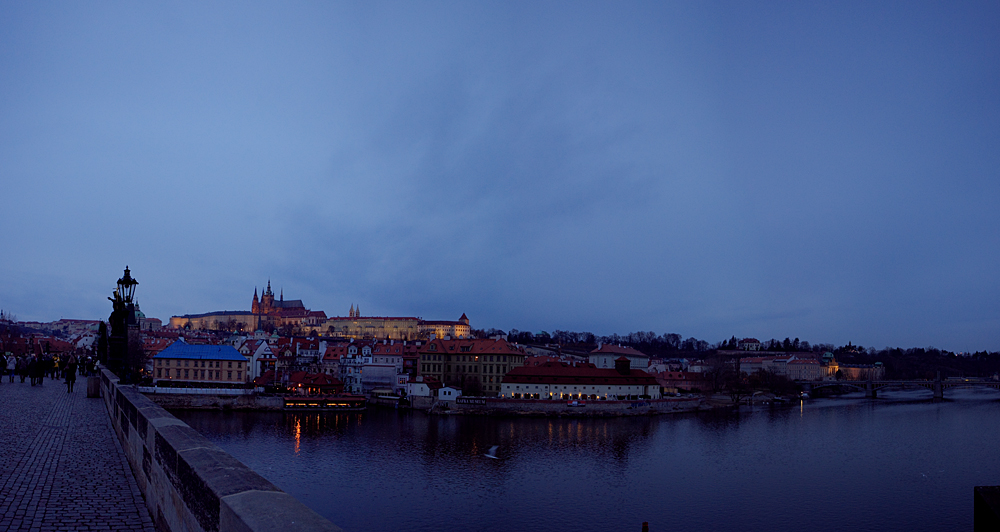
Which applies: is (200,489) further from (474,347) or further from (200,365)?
(474,347)

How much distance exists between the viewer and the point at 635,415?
65.0m

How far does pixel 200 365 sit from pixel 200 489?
6865 centimetres

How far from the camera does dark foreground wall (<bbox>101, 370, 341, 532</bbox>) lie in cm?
331

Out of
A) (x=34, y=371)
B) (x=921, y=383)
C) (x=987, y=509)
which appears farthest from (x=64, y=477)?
(x=921, y=383)

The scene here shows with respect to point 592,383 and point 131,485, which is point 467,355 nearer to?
point 592,383

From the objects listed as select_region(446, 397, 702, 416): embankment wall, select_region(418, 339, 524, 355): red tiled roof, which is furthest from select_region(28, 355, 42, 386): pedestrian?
select_region(418, 339, 524, 355): red tiled roof

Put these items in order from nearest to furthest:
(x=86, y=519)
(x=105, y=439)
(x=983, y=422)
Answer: (x=86, y=519)
(x=105, y=439)
(x=983, y=422)

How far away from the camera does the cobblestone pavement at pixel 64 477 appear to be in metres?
6.06

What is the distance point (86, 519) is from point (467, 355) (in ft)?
234

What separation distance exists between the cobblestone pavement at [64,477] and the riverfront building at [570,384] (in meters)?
56.8

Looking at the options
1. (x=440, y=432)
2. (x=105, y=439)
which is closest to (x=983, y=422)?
(x=440, y=432)

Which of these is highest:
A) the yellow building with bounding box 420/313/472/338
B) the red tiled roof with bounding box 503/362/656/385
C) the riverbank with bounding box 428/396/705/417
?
the yellow building with bounding box 420/313/472/338

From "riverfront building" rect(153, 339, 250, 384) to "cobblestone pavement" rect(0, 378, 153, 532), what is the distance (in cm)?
5653

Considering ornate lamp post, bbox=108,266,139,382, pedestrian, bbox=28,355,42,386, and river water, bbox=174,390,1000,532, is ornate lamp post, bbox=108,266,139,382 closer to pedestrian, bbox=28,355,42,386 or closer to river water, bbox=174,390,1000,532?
pedestrian, bbox=28,355,42,386
